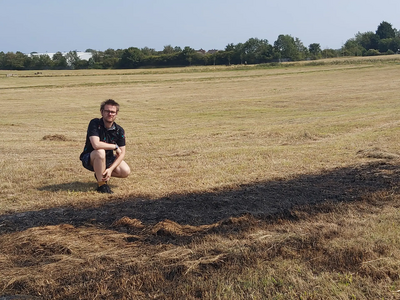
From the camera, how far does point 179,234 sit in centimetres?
508

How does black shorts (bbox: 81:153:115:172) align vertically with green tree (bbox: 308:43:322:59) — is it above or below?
below

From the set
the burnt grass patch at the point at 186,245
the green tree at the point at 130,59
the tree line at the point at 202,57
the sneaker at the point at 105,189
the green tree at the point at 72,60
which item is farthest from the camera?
the green tree at the point at 72,60

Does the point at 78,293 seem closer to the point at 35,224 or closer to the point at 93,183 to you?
the point at 35,224

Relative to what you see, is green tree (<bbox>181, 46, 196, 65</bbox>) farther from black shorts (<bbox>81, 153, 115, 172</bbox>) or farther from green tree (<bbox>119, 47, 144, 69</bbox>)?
black shorts (<bbox>81, 153, 115, 172</bbox>)

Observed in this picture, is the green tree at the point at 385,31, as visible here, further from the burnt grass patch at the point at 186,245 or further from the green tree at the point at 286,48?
the burnt grass patch at the point at 186,245

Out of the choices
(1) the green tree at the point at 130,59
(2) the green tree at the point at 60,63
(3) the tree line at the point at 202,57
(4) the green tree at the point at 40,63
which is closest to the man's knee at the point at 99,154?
(3) the tree line at the point at 202,57

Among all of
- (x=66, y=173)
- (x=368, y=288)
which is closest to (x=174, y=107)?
(x=66, y=173)

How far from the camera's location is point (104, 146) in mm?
7164

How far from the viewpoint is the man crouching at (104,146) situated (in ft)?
23.4

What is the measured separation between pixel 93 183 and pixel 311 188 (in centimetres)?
392

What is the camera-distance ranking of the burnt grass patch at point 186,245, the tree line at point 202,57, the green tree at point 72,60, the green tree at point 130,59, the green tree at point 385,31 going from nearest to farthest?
the burnt grass patch at point 186,245
the tree line at point 202,57
the green tree at point 130,59
the green tree at point 72,60
the green tree at point 385,31

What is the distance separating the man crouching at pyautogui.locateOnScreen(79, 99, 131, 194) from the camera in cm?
712

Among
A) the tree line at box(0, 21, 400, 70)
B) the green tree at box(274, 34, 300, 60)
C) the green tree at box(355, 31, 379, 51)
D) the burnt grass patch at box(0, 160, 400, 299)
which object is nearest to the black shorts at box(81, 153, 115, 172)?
the burnt grass patch at box(0, 160, 400, 299)

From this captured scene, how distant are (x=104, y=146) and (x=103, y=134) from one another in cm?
29
